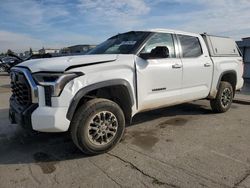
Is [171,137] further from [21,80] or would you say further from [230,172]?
[21,80]

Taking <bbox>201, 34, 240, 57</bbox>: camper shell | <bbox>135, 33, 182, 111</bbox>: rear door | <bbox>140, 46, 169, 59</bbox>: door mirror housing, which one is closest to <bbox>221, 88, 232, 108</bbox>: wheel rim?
<bbox>201, 34, 240, 57</bbox>: camper shell

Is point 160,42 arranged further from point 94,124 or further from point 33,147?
point 33,147

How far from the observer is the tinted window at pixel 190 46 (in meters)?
5.32

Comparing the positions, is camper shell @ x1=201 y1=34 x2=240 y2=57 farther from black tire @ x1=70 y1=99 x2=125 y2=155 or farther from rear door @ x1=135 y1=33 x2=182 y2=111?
black tire @ x1=70 y1=99 x2=125 y2=155

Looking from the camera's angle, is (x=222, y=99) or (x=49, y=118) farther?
(x=222, y=99)

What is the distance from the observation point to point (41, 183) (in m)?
3.16

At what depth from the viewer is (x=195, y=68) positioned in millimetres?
5398

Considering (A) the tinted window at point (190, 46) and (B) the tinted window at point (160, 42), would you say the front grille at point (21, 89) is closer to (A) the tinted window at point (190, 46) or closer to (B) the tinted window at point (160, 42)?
(B) the tinted window at point (160, 42)

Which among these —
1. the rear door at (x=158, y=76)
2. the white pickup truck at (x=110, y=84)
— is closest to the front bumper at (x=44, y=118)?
the white pickup truck at (x=110, y=84)

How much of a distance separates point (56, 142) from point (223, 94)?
13.5 feet

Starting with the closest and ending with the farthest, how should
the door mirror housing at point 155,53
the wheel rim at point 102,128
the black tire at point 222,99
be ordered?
the wheel rim at point 102,128 < the door mirror housing at point 155,53 < the black tire at point 222,99

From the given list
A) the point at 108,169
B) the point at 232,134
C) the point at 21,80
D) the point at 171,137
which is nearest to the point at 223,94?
the point at 232,134

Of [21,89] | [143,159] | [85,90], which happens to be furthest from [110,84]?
[21,89]

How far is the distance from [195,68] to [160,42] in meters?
1.03
